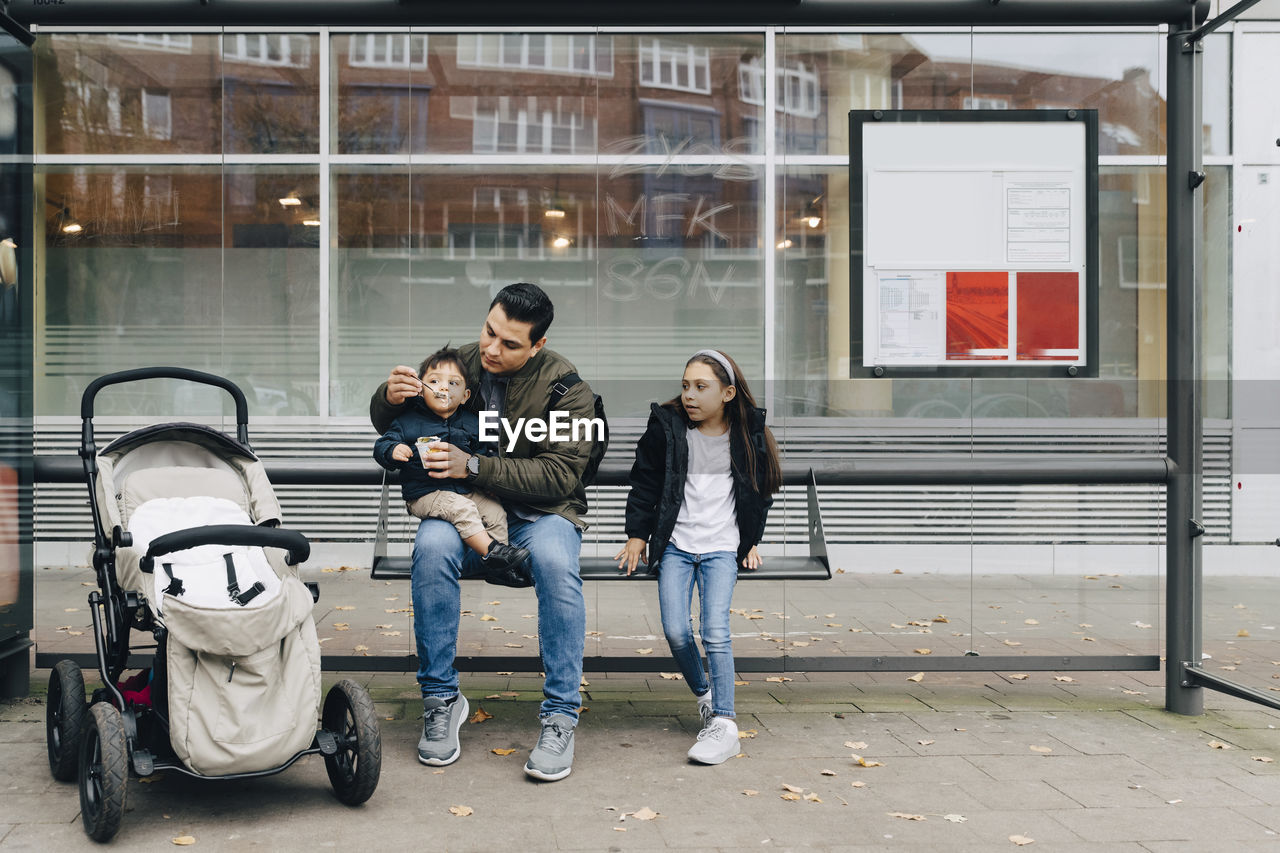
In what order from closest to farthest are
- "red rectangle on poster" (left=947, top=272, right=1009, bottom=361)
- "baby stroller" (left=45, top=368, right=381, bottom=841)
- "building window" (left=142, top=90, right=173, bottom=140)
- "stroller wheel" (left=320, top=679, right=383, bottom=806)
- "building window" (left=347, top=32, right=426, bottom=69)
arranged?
"baby stroller" (left=45, top=368, right=381, bottom=841) < "stroller wheel" (left=320, top=679, right=383, bottom=806) < "red rectangle on poster" (left=947, top=272, right=1009, bottom=361) < "building window" (left=347, top=32, right=426, bottom=69) < "building window" (left=142, top=90, right=173, bottom=140)

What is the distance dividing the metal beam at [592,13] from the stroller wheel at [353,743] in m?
2.95

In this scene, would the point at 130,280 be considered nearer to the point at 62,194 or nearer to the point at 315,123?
the point at 62,194

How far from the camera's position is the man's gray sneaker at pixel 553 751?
4.07 meters

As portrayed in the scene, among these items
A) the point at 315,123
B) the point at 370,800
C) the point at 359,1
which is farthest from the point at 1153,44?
the point at 370,800

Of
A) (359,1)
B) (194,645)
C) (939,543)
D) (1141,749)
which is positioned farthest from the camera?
(939,543)

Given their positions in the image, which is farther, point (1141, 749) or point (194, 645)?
point (1141, 749)

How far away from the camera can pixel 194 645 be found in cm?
343

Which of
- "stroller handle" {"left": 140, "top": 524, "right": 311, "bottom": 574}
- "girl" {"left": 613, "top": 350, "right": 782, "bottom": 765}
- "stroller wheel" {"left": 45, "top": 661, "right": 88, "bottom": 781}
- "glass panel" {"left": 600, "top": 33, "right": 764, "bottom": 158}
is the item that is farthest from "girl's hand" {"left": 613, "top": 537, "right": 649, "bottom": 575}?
"glass panel" {"left": 600, "top": 33, "right": 764, "bottom": 158}

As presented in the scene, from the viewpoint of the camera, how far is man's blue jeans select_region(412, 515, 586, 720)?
4.25 m

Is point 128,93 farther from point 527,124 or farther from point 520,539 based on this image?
point 520,539

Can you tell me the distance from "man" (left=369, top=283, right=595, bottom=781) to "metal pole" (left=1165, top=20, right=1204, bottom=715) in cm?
269

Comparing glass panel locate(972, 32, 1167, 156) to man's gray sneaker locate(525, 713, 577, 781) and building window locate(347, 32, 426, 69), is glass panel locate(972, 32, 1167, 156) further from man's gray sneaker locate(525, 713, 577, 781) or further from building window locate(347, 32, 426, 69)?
man's gray sneaker locate(525, 713, 577, 781)

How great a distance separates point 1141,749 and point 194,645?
140 inches

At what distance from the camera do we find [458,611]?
4.30 metres
